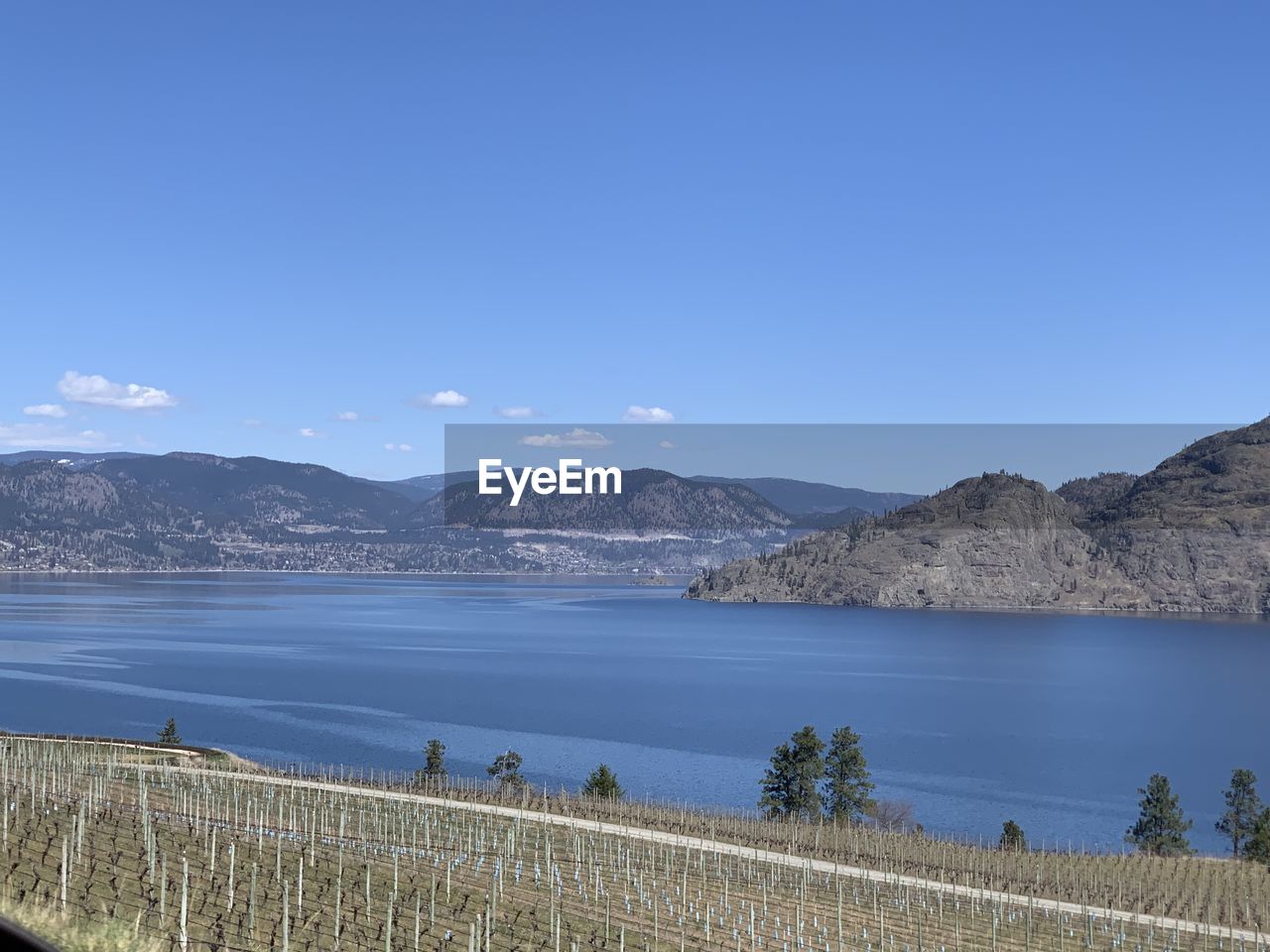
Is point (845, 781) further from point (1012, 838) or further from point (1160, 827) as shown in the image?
point (1160, 827)

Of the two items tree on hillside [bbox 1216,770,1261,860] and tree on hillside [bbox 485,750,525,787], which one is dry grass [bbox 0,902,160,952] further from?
tree on hillside [bbox 1216,770,1261,860]

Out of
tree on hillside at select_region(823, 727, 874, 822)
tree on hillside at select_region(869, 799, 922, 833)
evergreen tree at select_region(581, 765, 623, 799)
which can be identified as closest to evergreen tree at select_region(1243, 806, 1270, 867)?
tree on hillside at select_region(869, 799, 922, 833)

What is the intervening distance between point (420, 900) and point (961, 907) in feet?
85.5

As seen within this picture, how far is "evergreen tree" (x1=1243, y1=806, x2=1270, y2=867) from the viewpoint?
77.5 metres

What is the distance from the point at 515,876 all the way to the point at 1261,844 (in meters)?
49.8

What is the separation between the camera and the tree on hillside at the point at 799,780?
284ft

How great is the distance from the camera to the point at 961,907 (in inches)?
2226

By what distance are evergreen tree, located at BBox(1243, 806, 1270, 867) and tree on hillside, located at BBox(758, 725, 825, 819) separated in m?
26.3

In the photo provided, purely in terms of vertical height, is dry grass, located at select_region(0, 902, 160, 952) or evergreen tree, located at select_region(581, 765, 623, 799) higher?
dry grass, located at select_region(0, 902, 160, 952)

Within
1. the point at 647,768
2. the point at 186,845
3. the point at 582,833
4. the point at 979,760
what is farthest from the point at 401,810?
the point at 979,760

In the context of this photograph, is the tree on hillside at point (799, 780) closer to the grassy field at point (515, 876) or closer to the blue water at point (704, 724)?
the grassy field at point (515, 876)

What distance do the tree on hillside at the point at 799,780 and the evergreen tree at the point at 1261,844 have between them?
26347 millimetres

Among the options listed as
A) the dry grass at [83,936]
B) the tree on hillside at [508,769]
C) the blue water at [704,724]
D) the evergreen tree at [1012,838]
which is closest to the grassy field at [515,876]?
the evergreen tree at [1012,838]

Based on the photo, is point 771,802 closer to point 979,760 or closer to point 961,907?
point 961,907
